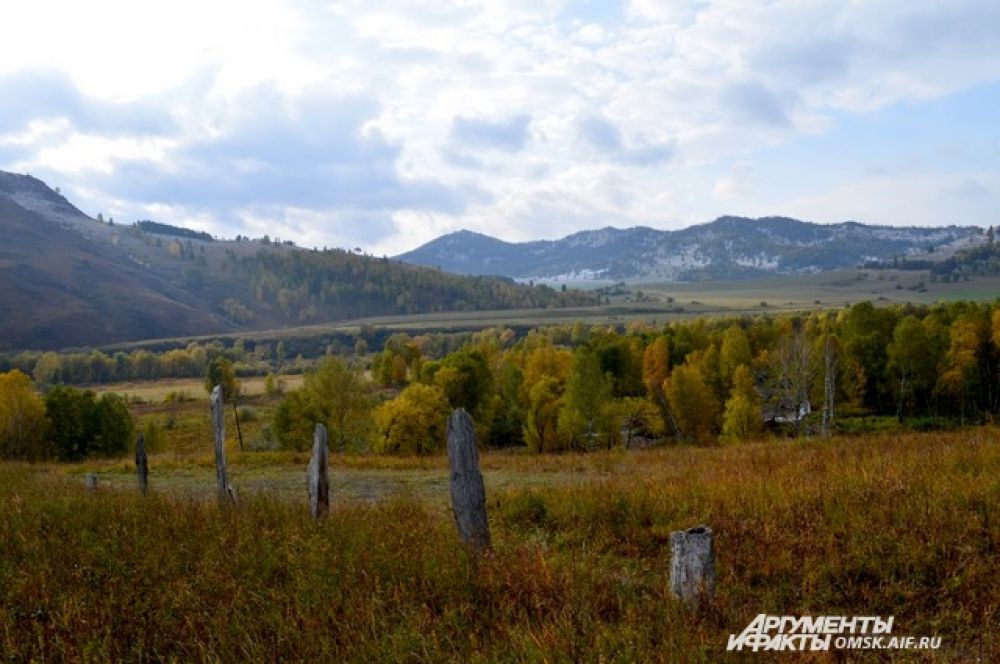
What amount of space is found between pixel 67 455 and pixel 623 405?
52343 mm

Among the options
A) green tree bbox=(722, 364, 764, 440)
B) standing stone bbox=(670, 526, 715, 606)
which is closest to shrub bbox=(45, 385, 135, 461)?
green tree bbox=(722, 364, 764, 440)

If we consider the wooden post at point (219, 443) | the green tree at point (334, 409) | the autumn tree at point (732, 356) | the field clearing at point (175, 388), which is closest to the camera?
the wooden post at point (219, 443)

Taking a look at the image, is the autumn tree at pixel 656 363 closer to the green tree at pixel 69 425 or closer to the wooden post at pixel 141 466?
the green tree at pixel 69 425

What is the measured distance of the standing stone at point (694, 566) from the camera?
573cm

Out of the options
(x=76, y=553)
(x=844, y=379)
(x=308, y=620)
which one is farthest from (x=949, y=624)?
(x=844, y=379)

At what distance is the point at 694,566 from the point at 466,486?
3189 mm

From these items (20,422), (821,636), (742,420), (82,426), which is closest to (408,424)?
(742,420)

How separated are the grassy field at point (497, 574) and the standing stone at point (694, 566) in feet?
0.66

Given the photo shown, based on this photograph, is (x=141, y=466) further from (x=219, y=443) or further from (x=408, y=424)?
(x=408, y=424)

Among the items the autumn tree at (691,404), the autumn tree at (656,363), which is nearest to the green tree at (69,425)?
the autumn tree at (691,404)

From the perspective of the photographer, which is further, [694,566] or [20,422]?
[20,422]

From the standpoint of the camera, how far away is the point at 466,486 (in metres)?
8.06

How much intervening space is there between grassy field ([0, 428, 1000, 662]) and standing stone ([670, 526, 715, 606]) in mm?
202

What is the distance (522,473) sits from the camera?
69.1 ft
